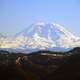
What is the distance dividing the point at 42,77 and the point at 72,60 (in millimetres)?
2992

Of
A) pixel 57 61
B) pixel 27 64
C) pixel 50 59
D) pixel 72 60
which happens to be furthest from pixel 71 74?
pixel 50 59

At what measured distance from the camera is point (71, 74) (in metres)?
22.7

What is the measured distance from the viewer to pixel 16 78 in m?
21.2

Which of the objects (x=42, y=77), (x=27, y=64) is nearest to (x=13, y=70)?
(x=42, y=77)

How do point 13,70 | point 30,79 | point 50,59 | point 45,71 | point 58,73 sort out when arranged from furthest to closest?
point 50,59, point 45,71, point 58,73, point 13,70, point 30,79

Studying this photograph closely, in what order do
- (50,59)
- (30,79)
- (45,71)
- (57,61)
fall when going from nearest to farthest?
(30,79), (45,71), (57,61), (50,59)

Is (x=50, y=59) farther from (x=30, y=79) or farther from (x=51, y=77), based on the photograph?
(x=30, y=79)

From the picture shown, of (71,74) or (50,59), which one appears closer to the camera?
(71,74)

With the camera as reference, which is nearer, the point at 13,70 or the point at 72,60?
the point at 13,70

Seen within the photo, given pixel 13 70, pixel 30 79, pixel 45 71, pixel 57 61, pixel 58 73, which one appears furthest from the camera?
pixel 57 61

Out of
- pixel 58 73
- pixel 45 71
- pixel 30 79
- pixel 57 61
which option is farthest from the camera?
pixel 57 61

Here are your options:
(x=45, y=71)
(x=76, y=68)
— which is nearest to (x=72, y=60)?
(x=76, y=68)

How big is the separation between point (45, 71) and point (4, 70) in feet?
19.5

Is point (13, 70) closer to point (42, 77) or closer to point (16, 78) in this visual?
point (16, 78)
